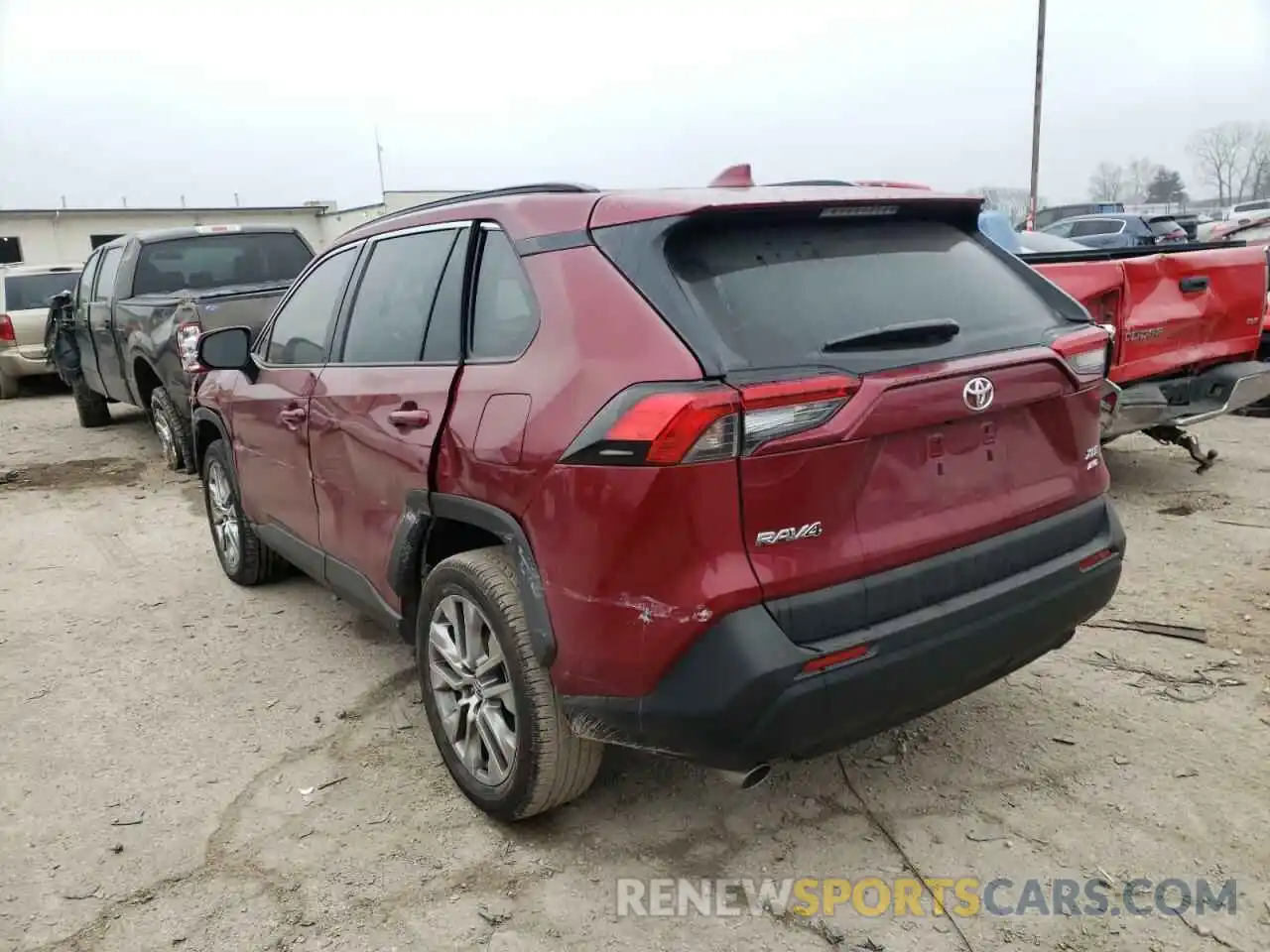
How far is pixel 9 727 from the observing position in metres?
3.68

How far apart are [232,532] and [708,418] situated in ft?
12.4

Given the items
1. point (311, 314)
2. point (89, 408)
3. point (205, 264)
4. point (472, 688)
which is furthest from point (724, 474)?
point (89, 408)

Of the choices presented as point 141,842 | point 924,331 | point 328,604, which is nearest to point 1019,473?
point 924,331

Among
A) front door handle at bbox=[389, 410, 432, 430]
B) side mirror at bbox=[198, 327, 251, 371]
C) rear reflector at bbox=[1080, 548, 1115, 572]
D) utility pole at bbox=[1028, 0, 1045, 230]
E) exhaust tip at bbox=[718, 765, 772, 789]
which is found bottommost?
exhaust tip at bbox=[718, 765, 772, 789]

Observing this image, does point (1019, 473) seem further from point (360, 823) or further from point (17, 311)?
point (17, 311)

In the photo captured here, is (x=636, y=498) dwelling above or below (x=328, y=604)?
above

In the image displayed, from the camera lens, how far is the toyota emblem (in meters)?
2.39

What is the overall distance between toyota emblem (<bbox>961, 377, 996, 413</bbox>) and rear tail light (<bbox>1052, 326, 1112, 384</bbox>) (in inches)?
14.4

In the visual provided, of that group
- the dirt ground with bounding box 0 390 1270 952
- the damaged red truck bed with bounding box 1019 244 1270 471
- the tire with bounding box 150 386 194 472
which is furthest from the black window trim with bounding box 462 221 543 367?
the tire with bounding box 150 386 194 472

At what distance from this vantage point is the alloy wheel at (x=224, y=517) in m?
4.98

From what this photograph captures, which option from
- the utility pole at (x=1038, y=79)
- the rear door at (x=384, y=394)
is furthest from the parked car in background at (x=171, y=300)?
the utility pole at (x=1038, y=79)

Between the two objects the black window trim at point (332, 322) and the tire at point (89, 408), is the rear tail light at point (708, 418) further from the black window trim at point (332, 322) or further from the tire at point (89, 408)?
the tire at point (89, 408)

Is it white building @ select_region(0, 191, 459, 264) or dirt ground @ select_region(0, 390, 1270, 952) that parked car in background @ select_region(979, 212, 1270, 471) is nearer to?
dirt ground @ select_region(0, 390, 1270, 952)

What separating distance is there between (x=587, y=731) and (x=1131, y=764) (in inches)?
71.0
